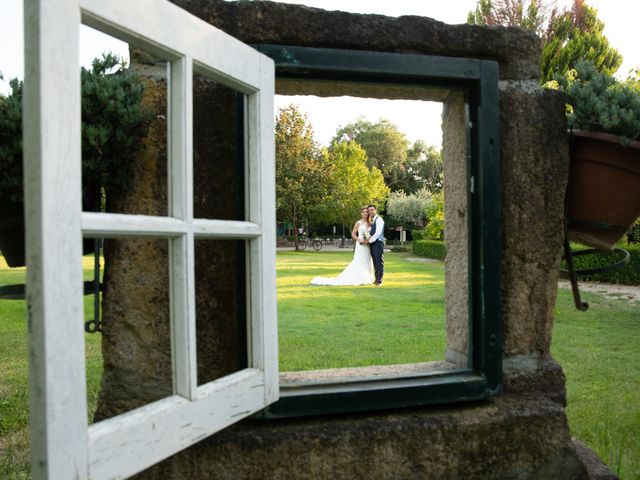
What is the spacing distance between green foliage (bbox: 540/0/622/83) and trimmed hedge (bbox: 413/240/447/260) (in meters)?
7.09

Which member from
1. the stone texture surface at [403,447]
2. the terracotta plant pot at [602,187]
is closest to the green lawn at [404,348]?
the stone texture surface at [403,447]

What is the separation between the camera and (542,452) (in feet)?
6.59

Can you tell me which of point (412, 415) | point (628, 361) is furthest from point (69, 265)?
point (628, 361)

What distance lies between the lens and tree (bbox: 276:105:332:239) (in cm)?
2538

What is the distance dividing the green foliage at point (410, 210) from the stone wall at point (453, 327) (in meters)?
28.3

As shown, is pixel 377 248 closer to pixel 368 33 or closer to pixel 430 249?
pixel 368 33

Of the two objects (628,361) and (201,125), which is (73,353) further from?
(628,361)

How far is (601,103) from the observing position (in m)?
2.04

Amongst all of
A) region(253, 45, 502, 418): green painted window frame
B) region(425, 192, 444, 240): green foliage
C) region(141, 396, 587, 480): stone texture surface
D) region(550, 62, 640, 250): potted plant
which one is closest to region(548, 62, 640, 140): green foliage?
region(550, 62, 640, 250): potted plant

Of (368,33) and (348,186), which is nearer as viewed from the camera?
(368,33)

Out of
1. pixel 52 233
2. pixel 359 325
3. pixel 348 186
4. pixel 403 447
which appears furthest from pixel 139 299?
pixel 348 186

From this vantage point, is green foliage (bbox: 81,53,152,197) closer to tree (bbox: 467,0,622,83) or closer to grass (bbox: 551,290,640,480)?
grass (bbox: 551,290,640,480)

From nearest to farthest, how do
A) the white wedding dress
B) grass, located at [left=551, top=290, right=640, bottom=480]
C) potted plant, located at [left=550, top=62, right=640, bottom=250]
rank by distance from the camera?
potted plant, located at [left=550, top=62, right=640, bottom=250] → grass, located at [left=551, top=290, right=640, bottom=480] → the white wedding dress

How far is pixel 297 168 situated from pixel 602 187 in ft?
78.2
